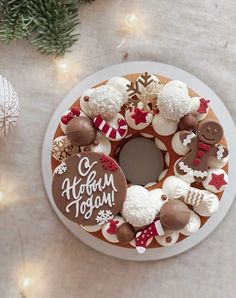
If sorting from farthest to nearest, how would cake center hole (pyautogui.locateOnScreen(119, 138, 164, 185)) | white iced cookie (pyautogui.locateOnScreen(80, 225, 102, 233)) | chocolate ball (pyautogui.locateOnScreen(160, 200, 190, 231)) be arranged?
cake center hole (pyautogui.locateOnScreen(119, 138, 164, 185))
white iced cookie (pyautogui.locateOnScreen(80, 225, 102, 233))
chocolate ball (pyautogui.locateOnScreen(160, 200, 190, 231))

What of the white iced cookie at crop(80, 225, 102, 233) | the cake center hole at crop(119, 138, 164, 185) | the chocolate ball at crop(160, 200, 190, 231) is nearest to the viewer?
the chocolate ball at crop(160, 200, 190, 231)

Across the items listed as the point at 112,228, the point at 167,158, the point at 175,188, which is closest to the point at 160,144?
the point at 167,158

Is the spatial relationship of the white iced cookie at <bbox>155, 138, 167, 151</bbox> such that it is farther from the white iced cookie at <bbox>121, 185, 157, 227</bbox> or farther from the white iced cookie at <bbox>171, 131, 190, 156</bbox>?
the white iced cookie at <bbox>121, 185, 157, 227</bbox>

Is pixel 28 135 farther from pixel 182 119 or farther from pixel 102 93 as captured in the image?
pixel 182 119

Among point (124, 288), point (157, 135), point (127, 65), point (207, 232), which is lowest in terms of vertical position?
point (124, 288)

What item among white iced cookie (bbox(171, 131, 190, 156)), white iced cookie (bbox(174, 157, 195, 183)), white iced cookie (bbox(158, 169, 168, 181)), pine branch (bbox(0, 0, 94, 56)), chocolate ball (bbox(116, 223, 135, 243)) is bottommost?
chocolate ball (bbox(116, 223, 135, 243))

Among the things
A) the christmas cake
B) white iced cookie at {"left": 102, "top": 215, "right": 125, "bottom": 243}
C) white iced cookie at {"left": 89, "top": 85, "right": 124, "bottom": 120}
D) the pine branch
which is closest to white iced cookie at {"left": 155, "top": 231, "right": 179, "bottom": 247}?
the christmas cake

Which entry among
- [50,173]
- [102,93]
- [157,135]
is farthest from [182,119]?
[50,173]

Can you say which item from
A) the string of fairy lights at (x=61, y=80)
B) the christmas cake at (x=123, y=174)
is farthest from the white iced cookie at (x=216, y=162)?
the string of fairy lights at (x=61, y=80)
